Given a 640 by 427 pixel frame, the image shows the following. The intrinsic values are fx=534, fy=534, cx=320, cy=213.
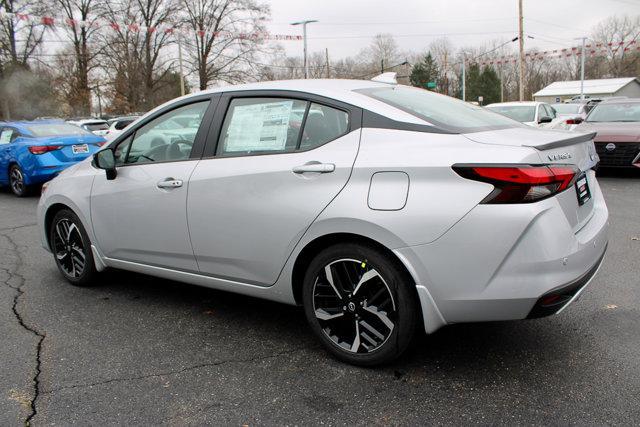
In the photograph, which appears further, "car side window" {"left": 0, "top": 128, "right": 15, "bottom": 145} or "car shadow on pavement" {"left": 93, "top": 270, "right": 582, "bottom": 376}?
"car side window" {"left": 0, "top": 128, "right": 15, "bottom": 145}

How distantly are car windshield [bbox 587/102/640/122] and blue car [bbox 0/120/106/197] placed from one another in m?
9.75

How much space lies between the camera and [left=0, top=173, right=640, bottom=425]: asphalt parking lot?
2.52 m

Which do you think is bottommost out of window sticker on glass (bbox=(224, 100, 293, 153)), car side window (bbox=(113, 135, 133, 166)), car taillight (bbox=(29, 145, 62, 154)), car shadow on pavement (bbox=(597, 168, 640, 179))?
car shadow on pavement (bbox=(597, 168, 640, 179))

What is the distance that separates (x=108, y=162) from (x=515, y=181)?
283 cm

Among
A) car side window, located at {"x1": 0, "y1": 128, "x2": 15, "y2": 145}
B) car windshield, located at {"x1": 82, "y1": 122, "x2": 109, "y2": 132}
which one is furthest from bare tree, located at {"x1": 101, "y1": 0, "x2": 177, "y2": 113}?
car side window, located at {"x1": 0, "y1": 128, "x2": 15, "y2": 145}

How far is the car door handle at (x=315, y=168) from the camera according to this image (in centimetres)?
282

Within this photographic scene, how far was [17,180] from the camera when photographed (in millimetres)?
10016

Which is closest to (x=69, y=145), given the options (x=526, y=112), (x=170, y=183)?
(x=170, y=183)

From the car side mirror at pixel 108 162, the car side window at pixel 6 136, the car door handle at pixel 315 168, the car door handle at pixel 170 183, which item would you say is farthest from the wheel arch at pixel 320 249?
the car side window at pixel 6 136

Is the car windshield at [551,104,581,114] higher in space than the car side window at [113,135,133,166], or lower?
lower

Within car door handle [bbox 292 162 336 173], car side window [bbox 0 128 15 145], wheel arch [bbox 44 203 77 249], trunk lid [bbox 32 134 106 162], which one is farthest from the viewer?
car side window [bbox 0 128 15 145]

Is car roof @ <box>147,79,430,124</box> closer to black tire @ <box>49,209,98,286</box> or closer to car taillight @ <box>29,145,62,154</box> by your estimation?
black tire @ <box>49,209,98,286</box>

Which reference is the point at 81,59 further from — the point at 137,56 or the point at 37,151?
the point at 37,151

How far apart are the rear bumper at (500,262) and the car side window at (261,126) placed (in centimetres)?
100
